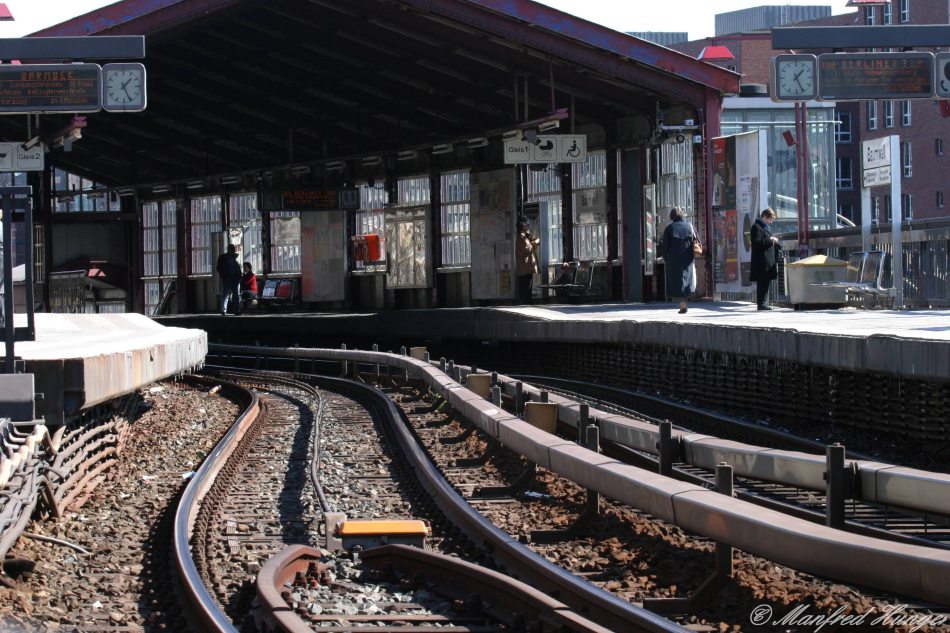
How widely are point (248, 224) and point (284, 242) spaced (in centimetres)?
217

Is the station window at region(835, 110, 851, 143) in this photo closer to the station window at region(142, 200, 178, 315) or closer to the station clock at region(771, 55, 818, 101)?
the station window at region(142, 200, 178, 315)

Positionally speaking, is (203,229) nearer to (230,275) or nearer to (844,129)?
(230,275)

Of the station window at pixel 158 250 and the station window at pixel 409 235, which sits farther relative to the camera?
the station window at pixel 158 250

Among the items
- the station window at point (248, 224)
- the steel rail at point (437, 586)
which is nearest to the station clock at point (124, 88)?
the station window at point (248, 224)

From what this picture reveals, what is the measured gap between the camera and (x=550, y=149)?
Result: 29266 millimetres

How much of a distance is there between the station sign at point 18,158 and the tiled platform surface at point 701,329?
8.05 meters

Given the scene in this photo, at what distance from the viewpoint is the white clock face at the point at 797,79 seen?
23.3 metres

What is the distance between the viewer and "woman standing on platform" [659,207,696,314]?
72.5ft

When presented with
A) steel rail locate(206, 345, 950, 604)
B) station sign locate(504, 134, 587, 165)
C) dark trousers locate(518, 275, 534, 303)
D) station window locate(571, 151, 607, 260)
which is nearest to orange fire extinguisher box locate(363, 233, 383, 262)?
dark trousers locate(518, 275, 534, 303)

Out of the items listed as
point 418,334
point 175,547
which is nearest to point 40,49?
point 418,334

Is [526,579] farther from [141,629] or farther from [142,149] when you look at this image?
[142,149]

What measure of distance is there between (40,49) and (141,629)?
67.6 ft

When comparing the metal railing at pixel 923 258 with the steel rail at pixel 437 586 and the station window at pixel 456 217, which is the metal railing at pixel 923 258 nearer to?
the steel rail at pixel 437 586

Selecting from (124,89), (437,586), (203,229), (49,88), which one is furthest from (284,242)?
(437,586)
